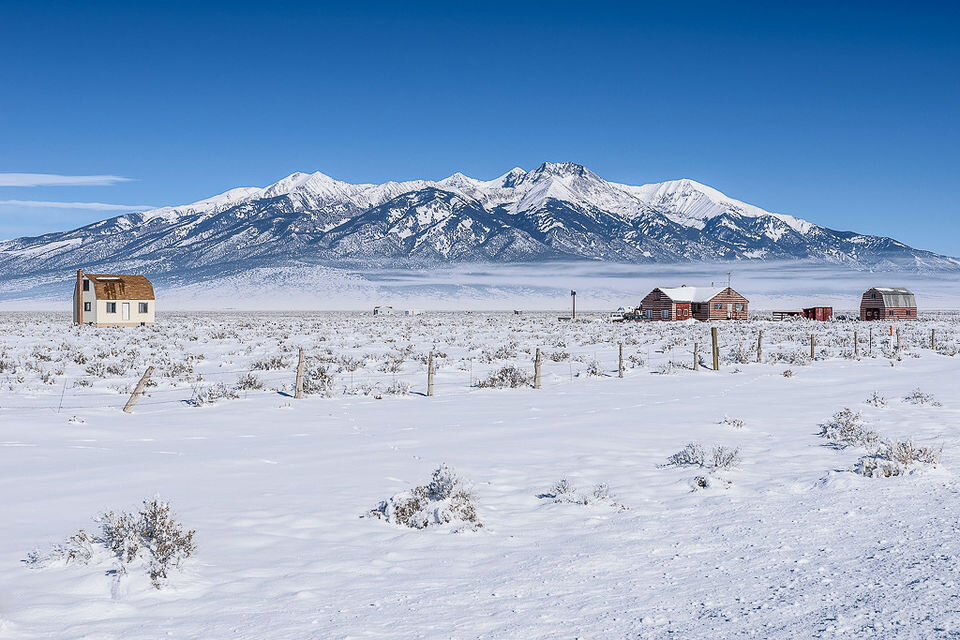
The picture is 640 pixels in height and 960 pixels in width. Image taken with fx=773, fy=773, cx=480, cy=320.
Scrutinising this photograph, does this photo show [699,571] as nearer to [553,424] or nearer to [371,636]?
[371,636]

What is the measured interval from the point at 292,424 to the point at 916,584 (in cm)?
1111

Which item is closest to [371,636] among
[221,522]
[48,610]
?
[48,610]

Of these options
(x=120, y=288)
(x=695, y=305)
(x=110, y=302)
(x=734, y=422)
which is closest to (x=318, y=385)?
(x=734, y=422)

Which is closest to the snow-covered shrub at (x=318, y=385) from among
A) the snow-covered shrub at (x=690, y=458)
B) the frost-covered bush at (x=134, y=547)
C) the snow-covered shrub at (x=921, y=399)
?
the snow-covered shrub at (x=690, y=458)

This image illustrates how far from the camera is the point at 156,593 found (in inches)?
236

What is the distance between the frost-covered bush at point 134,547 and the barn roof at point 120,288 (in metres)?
52.6

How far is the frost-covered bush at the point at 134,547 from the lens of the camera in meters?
6.37

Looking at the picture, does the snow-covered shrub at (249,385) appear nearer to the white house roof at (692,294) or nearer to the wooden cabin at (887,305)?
the white house roof at (692,294)

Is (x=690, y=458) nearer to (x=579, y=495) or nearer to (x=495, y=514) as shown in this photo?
(x=579, y=495)

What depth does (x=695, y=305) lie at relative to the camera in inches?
3172

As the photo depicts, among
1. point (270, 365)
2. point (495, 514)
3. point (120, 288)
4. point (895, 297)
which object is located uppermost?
point (120, 288)

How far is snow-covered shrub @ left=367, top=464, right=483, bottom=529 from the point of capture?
794cm

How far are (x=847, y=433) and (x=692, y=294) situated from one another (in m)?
72.1

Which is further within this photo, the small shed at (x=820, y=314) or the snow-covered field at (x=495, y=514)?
the small shed at (x=820, y=314)
